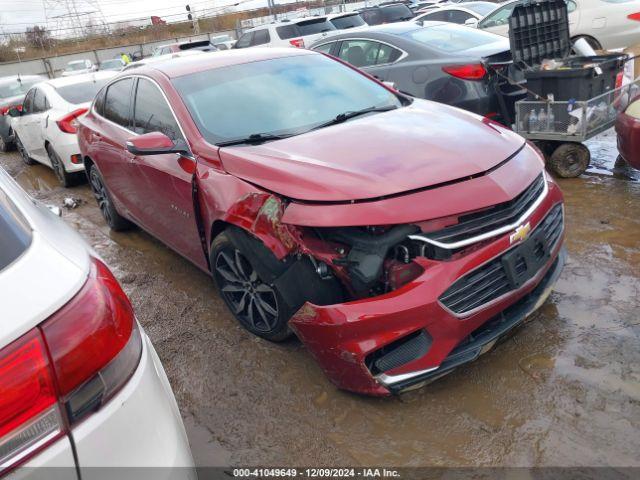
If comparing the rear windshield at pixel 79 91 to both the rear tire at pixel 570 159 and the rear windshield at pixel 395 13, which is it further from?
the rear windshield at pixel 395 13

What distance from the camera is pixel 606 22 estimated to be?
32.5 ft

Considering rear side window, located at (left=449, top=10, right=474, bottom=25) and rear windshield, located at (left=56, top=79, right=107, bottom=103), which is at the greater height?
rear windshield, located at (left=56, top=79, right=107, bottom=103)

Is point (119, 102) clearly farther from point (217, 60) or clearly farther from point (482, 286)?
point (482, 286)

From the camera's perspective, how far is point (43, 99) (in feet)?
26.5

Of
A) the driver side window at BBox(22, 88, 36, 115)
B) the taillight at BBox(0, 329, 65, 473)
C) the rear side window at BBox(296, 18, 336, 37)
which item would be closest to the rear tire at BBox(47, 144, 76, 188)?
the driver side window at BBox(22, 88, 36, 115)

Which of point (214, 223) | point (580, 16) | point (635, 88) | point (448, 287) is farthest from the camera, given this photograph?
point (580, 16)

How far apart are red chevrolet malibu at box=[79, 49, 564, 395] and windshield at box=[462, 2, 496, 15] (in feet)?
36.8

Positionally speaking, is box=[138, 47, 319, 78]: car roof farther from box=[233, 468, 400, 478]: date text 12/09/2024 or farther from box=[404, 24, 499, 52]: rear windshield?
box=[233, 468, 400, 478]: date text 12/09/2024

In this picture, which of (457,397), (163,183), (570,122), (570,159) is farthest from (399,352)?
(570,159)

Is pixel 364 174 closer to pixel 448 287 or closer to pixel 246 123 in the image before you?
pixel 448 287

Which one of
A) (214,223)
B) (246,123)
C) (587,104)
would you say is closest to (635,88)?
(587,104)

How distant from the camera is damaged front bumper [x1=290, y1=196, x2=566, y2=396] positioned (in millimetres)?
2344

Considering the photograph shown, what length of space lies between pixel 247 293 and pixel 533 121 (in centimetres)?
359

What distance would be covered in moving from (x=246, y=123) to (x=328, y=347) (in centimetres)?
161
